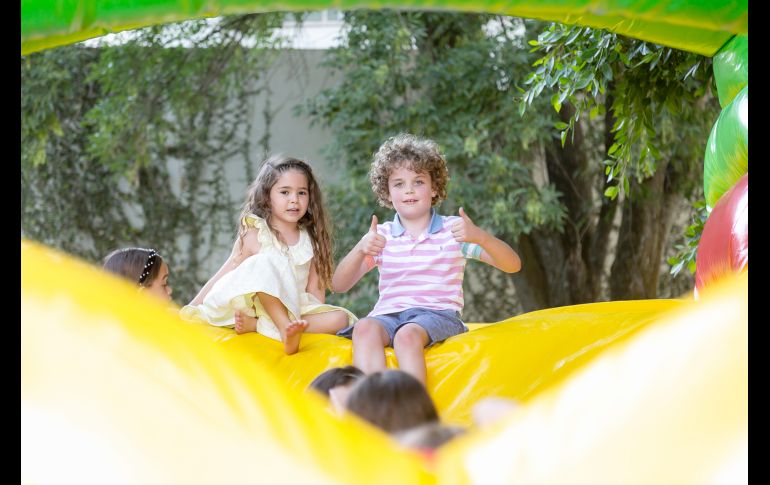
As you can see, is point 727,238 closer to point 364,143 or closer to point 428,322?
point 428,322

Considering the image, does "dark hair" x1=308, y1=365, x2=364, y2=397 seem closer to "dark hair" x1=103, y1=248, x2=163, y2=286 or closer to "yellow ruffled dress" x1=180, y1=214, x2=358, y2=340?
"yellow ruffled dress" x1=180, y1=214, x2=358, y2=340

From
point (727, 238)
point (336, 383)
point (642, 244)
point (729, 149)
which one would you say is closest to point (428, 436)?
point (336, 383)

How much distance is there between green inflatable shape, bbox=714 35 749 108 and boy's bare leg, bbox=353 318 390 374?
875 millimetres

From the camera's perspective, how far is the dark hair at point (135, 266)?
262 cm

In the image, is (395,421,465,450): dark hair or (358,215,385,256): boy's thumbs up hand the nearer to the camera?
(395,421,465,450): dark hair

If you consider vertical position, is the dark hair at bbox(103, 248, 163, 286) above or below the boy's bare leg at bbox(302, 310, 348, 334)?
above

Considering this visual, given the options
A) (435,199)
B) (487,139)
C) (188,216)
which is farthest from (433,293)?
(188,216)

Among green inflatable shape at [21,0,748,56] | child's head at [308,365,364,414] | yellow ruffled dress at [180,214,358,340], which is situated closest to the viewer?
green inflatable shape at [21,0,748,56]

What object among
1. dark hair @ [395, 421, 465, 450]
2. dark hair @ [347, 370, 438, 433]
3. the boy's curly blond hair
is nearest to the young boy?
the boy's curly blond hair

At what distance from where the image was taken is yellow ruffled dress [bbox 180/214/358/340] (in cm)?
241

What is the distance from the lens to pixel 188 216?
5.67m

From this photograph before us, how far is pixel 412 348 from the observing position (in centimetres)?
215

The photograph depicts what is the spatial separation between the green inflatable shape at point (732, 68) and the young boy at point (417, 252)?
0.68 m
